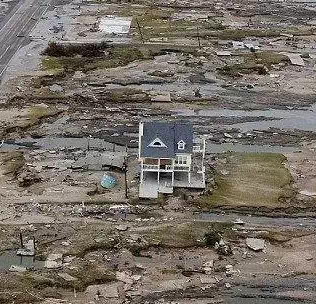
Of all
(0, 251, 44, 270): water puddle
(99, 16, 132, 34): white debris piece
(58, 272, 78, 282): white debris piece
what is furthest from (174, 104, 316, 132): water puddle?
(99, 16, 132, 34): white debris piece

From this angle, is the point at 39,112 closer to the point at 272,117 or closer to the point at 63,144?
the point at 63,144

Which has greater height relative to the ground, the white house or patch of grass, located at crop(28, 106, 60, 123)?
the white house

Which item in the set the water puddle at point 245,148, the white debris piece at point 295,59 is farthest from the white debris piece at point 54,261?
the white debris piece at point 295,59

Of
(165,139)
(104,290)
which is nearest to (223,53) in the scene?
(165,139)

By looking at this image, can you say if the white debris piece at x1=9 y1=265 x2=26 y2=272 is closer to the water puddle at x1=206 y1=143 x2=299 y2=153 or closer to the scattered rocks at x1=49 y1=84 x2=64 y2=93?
the water puddle at x1=206 y1=143 x2=299 y2=153

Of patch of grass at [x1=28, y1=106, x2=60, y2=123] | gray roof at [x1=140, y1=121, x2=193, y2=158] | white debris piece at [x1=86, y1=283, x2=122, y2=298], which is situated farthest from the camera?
patch of grass at [x1=28, y1=106, x2=60, y2=123]

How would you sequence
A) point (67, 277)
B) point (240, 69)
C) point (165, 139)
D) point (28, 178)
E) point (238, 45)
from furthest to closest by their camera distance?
point (238, 45) → point (240, 69) → point (28, 178) → point (165, 139) → point (67, 277)

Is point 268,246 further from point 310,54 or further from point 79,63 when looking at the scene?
point 310,54
